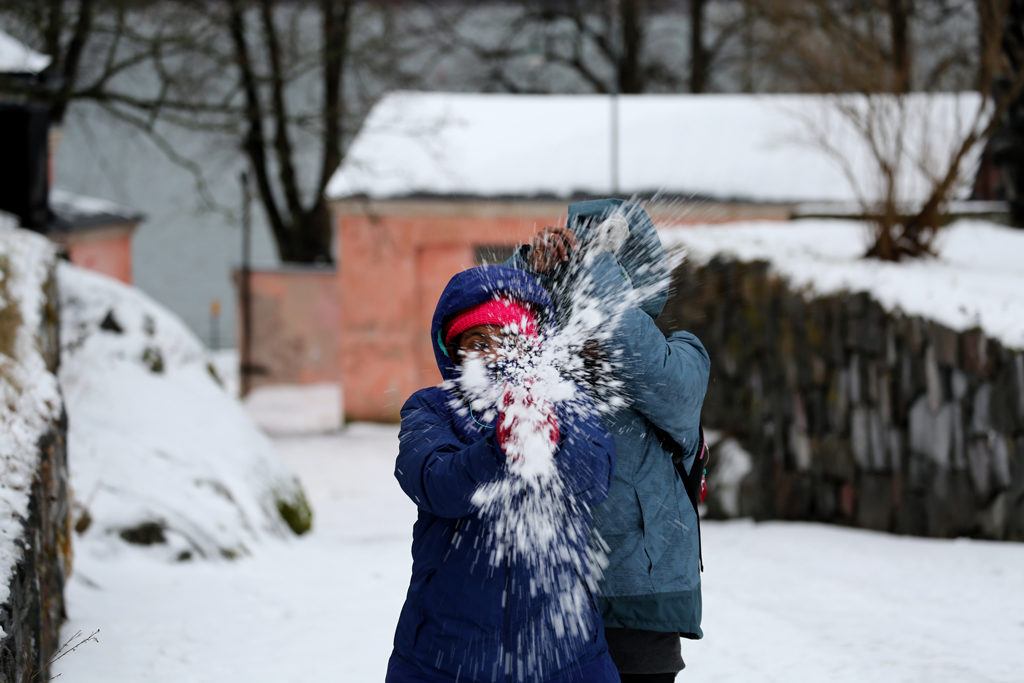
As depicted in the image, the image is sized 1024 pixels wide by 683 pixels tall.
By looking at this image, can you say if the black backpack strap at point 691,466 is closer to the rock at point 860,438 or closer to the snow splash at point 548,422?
the snow splash at point 548,422

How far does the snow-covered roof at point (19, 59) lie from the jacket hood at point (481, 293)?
9230mm

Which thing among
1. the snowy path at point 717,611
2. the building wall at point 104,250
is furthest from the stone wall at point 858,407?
the building wall at point 104,250

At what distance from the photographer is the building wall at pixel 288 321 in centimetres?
1697

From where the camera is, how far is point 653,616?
7.11 feet

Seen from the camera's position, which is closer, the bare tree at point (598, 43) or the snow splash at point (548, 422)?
the snow splash at point (548, 422)

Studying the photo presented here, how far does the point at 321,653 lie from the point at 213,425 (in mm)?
2629

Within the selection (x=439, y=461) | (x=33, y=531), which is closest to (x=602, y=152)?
(x=33, y=531)

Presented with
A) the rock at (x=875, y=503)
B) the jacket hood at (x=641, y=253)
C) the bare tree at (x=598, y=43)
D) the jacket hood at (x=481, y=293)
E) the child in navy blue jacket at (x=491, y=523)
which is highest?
the bare tree at (x=598, y=43)

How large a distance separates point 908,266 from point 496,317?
5.49 meters

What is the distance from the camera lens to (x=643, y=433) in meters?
2.23

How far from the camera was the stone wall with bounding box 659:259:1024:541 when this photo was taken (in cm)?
548

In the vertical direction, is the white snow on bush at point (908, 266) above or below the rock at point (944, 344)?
above

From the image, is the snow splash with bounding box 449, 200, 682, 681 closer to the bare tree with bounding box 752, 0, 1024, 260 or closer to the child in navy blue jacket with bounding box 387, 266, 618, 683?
the child in navy blue jacket with bounding box 387, 266, 618, 683

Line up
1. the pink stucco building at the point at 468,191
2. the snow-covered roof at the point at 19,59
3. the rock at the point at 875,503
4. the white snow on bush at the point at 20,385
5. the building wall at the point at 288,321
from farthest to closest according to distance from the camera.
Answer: the building wall at the point at 288,321 < the pink stucco building at the point at 468,191 < the snow-covered roof at the point at 19,59 < the rock at the point at 875,503 < the white snow on bush at the point at 20,385
